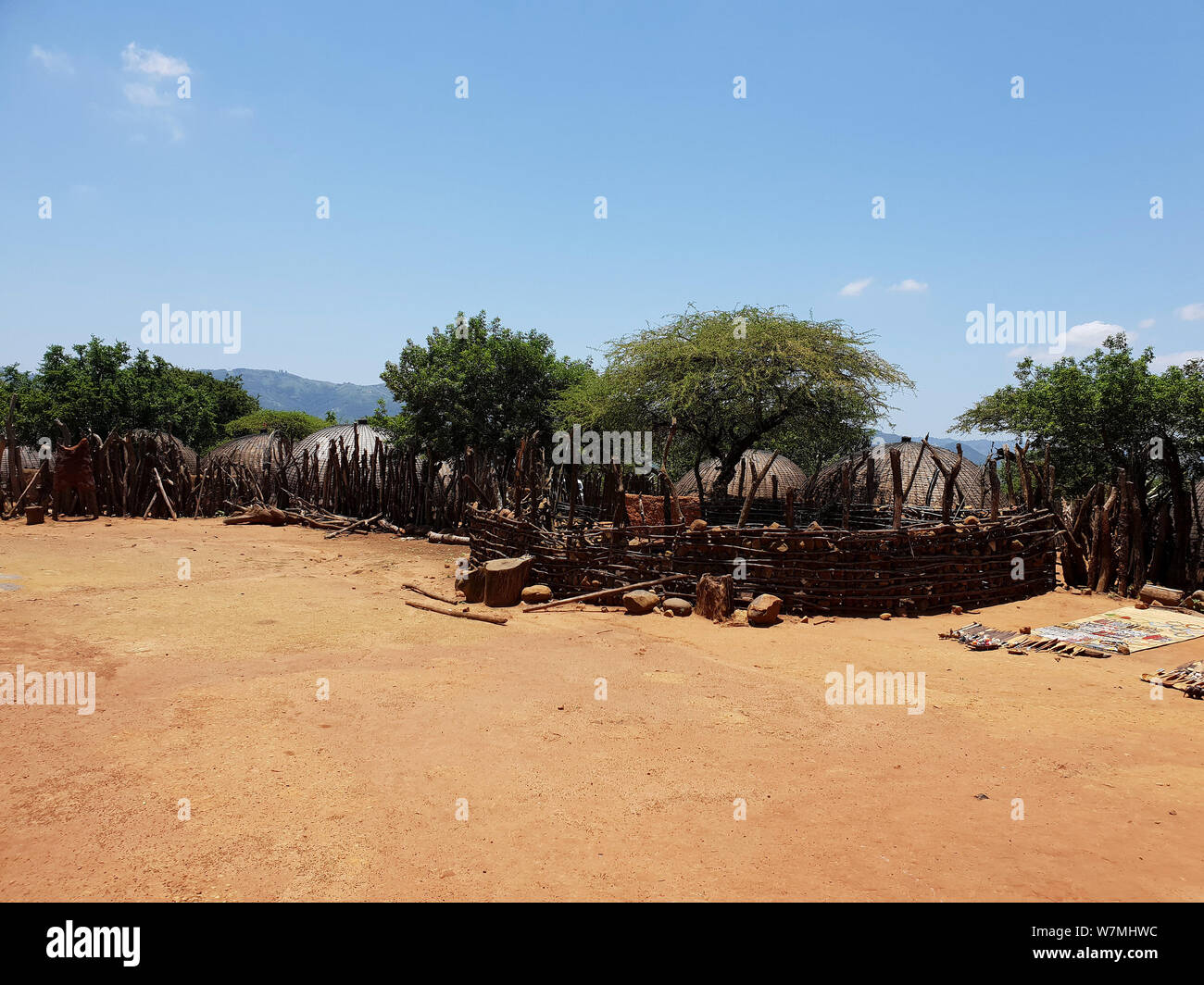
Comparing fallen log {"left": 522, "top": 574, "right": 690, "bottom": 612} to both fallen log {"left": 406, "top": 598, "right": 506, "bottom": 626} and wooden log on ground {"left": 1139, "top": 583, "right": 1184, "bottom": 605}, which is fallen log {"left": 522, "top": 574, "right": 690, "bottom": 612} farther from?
wooden log on ground {"left": 1139, "top": 583, "right": 1184, "bottom": 605}

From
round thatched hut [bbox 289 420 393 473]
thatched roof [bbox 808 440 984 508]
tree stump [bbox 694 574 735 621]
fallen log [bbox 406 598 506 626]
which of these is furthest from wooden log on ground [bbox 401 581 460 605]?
round thatched hut [bbox 289 420 393 473]

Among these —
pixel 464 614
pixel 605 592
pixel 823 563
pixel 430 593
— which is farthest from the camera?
pixel 430 593

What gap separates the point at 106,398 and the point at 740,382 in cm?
2317

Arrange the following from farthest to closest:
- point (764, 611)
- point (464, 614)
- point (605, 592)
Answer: point (605, 592), point (464, 614), point (764, 611)

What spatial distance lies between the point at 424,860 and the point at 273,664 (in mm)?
3956

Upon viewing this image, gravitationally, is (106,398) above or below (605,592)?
above

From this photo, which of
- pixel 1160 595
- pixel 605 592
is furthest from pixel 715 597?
pixel 1160 595

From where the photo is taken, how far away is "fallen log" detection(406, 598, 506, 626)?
8.87 m

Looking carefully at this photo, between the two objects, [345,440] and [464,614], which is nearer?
[464,614]

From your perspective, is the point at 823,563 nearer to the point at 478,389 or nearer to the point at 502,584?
the point at 502,584

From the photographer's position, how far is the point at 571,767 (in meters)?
4.73

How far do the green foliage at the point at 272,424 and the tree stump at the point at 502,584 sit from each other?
27.3 m

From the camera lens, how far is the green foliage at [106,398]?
24766 millimetres
